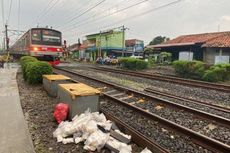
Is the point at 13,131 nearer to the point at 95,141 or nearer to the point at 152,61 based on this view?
the point at 95,141

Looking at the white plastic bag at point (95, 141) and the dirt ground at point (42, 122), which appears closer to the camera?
the white plastic bag at point (95, 141)

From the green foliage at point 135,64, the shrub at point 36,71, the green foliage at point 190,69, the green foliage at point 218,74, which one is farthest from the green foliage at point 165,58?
the shrub at point 36,71

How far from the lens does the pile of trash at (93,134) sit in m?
4.97

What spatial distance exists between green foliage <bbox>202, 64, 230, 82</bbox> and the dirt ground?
11.7 metres

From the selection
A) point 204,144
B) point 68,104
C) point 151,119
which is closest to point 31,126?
point 68,104

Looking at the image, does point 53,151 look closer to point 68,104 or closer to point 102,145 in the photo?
point 102,145

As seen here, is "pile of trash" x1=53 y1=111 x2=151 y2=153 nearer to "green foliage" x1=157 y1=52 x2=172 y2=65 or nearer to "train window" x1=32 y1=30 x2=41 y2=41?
"train window" x1=32 y1=30 x2=41 y2=41

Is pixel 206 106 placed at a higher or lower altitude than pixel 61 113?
lower

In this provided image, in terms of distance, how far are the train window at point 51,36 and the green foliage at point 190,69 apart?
35.2 ft

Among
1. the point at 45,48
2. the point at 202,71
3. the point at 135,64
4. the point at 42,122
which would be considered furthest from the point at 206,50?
the point at 42,122

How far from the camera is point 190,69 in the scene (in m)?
20.7

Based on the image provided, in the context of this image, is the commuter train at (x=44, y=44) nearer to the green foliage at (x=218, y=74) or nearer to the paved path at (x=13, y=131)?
the green foliage at (x=218, y=74)

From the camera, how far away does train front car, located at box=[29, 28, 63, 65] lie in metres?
22.4

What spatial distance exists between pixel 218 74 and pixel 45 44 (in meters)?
14.4
